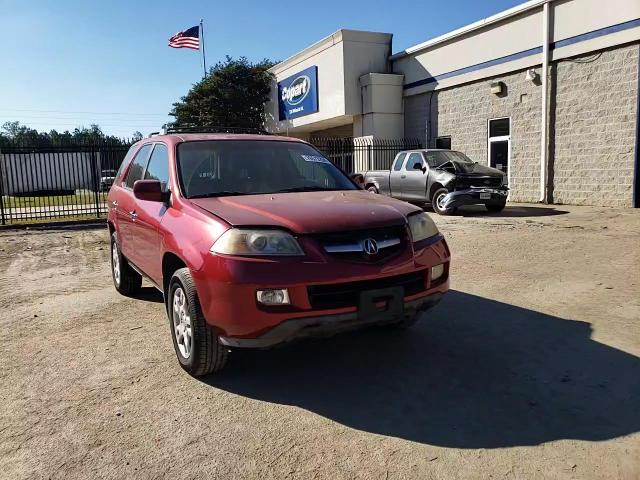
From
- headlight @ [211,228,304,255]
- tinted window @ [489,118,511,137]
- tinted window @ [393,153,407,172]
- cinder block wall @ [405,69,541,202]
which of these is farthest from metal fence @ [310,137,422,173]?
headlight @ [211,228,304,255]

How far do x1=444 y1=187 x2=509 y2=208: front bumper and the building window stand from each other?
697 centimetres

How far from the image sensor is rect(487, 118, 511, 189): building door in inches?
682

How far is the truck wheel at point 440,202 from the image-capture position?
13477 millimetres

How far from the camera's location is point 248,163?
4.65m

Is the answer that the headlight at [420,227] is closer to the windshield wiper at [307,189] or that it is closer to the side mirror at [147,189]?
the windshield wiper at [307,189]

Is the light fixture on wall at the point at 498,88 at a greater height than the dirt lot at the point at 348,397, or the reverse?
the light fixture on wall at the point at 498,88

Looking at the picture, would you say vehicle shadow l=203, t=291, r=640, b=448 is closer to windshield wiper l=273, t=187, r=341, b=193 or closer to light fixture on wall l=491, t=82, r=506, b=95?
windshield wiper l=273, t=187, r=341, b=193

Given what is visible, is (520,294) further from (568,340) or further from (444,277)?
(444,277)

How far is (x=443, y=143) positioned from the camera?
66.7 ft

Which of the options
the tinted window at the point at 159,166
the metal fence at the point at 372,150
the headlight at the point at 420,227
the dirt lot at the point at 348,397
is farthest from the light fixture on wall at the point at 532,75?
the tinted window at the point at 159,166

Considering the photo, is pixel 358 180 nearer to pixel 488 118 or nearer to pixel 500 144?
pixel 500 144

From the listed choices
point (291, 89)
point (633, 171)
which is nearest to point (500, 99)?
point (633, 171)

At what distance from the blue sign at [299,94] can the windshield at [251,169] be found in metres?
20.4

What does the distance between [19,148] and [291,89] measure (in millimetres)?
14816
